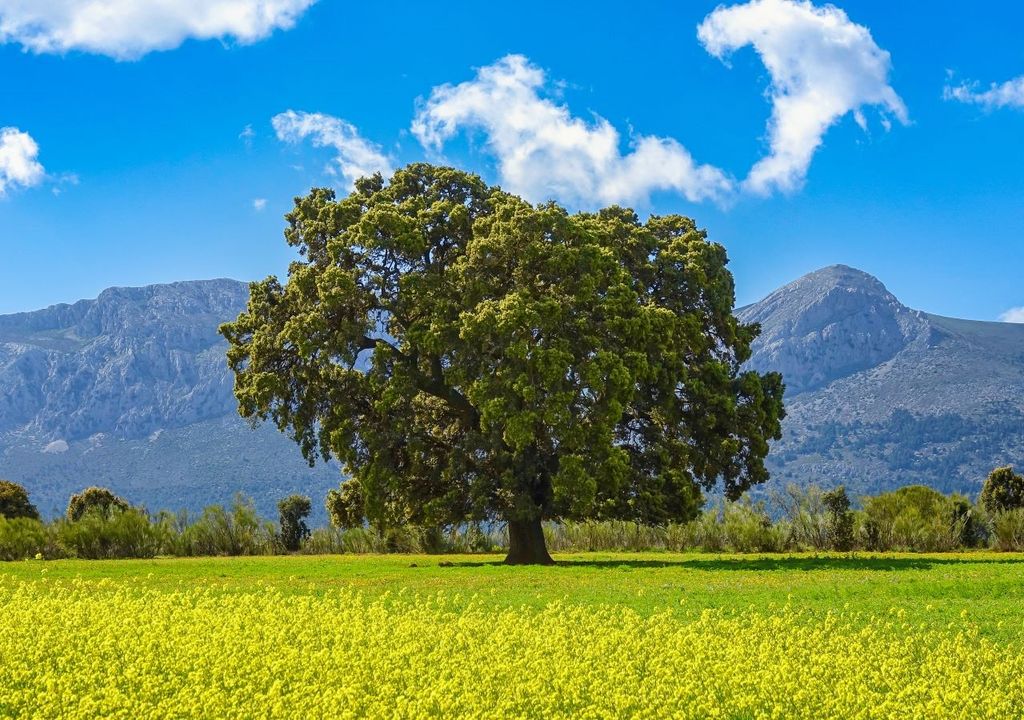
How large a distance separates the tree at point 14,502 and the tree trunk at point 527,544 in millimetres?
24969

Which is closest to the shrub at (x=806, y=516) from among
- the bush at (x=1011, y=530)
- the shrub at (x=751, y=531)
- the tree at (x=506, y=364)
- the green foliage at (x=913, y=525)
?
the shrub at (x=751, y=531)

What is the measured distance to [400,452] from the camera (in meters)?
33.5

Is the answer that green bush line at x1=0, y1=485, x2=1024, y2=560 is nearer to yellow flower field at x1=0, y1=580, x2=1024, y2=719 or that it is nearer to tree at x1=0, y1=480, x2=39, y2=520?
tree at x1=0, y1=480, x2=39, y2=520

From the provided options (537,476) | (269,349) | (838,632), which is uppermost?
(269,349)

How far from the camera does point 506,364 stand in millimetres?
30609

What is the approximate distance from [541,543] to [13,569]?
15.4m

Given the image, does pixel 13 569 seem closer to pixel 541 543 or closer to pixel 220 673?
pixel 541 543

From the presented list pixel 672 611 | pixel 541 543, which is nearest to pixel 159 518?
pixel 541 543

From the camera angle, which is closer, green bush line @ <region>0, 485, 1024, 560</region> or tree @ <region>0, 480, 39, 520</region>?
green bush line @ <region>0, 485, 1024, 560</region>

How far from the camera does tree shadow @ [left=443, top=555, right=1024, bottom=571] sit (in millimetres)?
27812

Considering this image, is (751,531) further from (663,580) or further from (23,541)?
(23,541)

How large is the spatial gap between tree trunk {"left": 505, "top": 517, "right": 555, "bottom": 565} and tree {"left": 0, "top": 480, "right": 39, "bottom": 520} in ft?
81.9

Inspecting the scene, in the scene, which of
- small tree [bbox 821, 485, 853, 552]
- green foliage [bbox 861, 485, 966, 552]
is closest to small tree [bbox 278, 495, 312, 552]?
small tree [bbox 821, 485, 853, 552]

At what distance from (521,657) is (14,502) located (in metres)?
41.6
